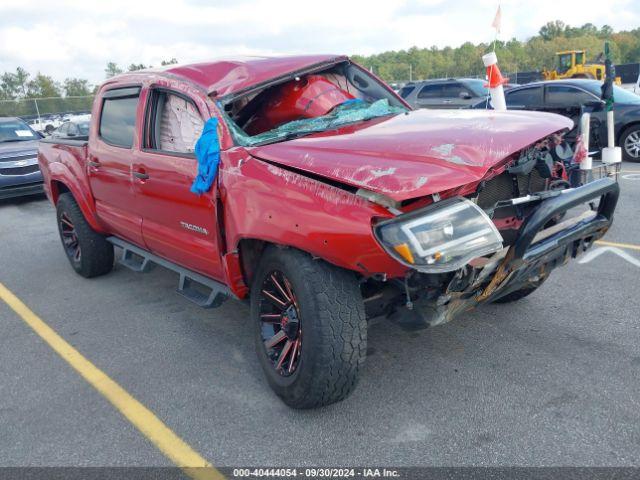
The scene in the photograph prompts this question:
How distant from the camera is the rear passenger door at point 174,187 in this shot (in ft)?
11.1

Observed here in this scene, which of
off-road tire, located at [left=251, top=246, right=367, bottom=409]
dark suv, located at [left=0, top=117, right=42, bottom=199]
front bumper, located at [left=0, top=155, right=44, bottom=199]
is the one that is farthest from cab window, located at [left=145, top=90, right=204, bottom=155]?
dark suv, located at [left=0, top=117, right=42, bottom=199]

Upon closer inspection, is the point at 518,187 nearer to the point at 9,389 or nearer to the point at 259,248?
the point at 259,248

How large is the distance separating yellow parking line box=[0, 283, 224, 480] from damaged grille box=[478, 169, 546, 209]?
6.30 ft

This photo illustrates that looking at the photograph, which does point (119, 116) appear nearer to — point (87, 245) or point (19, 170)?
point (87, 245)

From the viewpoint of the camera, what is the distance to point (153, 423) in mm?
2990

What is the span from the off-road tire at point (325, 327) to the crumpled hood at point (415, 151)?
19.2 inches

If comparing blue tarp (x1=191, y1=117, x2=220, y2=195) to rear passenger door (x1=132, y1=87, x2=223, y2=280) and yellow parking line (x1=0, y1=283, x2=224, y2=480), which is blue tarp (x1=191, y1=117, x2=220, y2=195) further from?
yellow parking line (x1=0, y1=283, x2=224, y2=480)

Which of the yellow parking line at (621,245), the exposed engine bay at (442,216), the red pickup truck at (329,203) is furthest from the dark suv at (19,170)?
the yellow parking line at (621,245)

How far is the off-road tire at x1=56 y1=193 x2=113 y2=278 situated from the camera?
5168 mm

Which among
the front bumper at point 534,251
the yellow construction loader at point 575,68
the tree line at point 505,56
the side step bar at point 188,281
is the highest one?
the tree line at point 505,56

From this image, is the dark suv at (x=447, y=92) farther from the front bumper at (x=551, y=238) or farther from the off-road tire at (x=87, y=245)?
the front bumper at (x=551, y=238)

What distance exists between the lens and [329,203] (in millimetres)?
2525

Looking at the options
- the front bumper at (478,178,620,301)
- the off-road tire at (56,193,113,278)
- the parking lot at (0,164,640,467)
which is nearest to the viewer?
the front bumper at (478,178,620,301)

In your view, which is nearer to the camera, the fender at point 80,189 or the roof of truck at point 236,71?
the roof of truck at point 236,71
